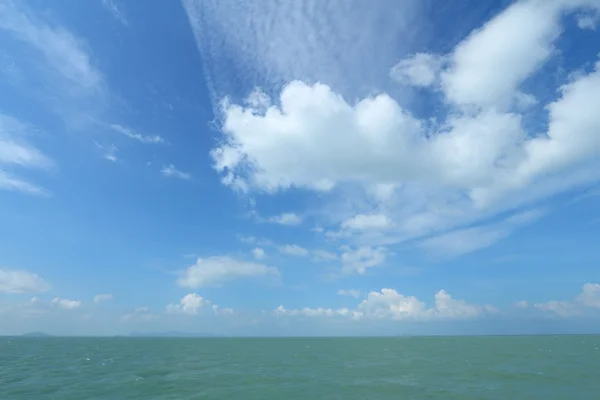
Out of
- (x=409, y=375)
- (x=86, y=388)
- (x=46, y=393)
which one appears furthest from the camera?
(x=409, y=375)

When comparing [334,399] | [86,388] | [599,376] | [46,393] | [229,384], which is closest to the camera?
[334,399]

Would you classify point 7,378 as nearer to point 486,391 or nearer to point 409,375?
point 409,375

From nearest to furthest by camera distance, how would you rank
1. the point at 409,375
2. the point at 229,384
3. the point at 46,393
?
the point at 46,393 < the point at 229,384 < the point at 409,375

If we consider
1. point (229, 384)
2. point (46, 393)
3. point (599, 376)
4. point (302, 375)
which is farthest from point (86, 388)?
point (599, 376)

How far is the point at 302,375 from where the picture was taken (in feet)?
175

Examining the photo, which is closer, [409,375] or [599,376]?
[599,376]

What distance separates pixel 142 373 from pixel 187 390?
59.0 ft

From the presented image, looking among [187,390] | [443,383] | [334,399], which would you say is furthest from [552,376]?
[187,390]

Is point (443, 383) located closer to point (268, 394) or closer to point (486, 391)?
point (486, 391)

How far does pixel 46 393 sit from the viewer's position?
3897cm

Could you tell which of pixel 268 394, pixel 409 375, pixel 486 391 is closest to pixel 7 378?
pixel 268 394

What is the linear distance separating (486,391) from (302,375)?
24.1 meters

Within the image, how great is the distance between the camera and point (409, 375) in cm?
5175

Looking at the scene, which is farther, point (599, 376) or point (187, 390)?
point (599, 376)
